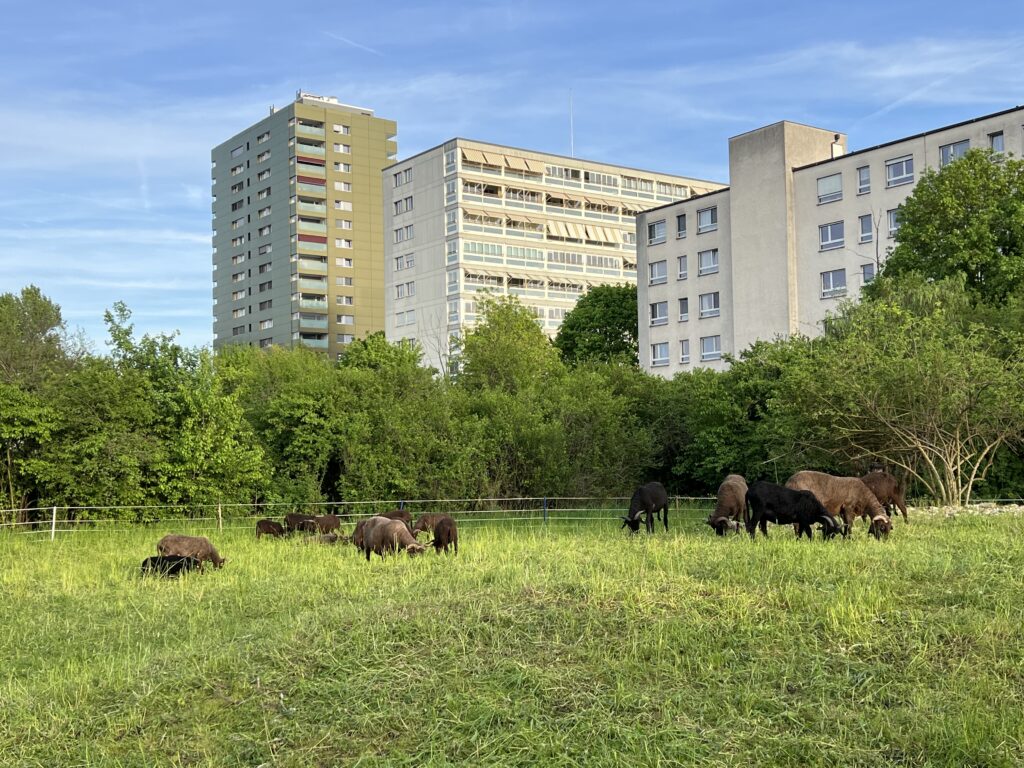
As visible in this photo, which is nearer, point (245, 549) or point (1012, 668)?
point (1012, 668)

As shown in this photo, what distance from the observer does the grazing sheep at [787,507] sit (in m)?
17.4

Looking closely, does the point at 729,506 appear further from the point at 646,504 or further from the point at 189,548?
the point at 189,548

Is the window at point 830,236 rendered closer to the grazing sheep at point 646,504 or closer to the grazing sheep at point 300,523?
the grazing sheep at point 646,504

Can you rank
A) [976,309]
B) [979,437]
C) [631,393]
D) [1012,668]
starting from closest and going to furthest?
1. [1012,668]
2. [979,437]
3. [976,309]
4. [631,393]

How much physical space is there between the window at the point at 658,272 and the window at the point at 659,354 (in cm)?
471

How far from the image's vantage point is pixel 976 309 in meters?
32.4

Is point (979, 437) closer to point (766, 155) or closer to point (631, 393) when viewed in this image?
point (631, 393)

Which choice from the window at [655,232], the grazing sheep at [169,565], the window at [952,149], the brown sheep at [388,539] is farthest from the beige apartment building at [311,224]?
the grazing sheep at [169,565]

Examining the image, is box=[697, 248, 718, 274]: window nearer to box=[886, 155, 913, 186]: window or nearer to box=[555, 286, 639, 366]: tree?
box=[555, 286, 639, 366]: tree

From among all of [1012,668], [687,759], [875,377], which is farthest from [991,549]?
[875,377]

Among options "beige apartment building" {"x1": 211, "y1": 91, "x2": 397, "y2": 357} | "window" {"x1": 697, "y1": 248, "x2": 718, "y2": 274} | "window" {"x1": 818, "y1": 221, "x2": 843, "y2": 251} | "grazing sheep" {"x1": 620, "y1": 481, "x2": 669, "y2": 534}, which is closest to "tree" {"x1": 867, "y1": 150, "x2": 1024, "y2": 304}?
"grazing sheep" {"x1": 620, "y1": 481, "x2": 669, "y2": 534}

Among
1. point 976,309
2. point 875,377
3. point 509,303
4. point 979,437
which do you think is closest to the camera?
point 875,377

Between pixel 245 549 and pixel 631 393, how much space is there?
24290 mm

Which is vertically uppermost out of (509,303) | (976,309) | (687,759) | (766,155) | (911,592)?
(766,155)
